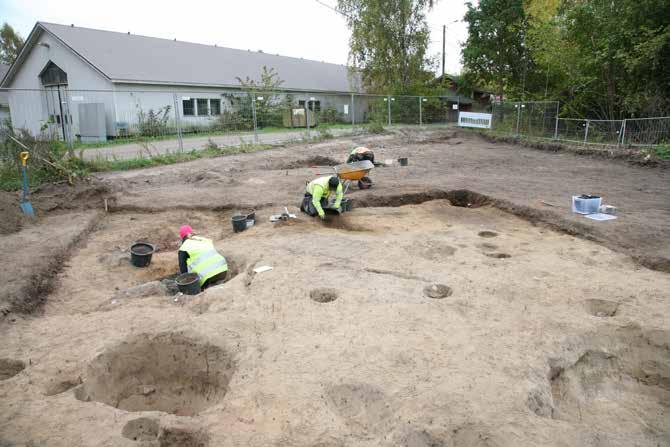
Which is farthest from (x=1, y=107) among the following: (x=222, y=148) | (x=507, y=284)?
(x=507, y=284)

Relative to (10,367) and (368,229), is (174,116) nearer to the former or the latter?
(368,229)

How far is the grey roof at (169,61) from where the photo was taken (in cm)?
2333

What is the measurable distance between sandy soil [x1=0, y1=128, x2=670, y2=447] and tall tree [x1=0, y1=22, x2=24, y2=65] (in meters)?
53.1

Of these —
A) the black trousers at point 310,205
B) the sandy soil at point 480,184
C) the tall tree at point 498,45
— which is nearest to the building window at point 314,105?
the tall tree at point 498,45

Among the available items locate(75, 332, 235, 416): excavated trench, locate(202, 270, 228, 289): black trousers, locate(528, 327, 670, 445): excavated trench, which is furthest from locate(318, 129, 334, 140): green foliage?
locate(528, 327, 670, 445): excavated trench

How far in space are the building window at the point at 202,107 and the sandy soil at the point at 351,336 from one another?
62.2 ft

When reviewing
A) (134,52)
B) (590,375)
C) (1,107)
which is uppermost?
(134,52)

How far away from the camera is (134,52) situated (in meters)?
25.7

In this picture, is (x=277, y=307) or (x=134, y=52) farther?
(x=134, y=52)

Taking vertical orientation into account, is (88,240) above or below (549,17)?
below

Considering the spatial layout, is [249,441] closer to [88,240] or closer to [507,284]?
[507,284]

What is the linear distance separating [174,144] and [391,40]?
19582mm

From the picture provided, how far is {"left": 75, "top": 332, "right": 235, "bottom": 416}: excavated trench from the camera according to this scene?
155 inches

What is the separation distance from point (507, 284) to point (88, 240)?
7054 mm
